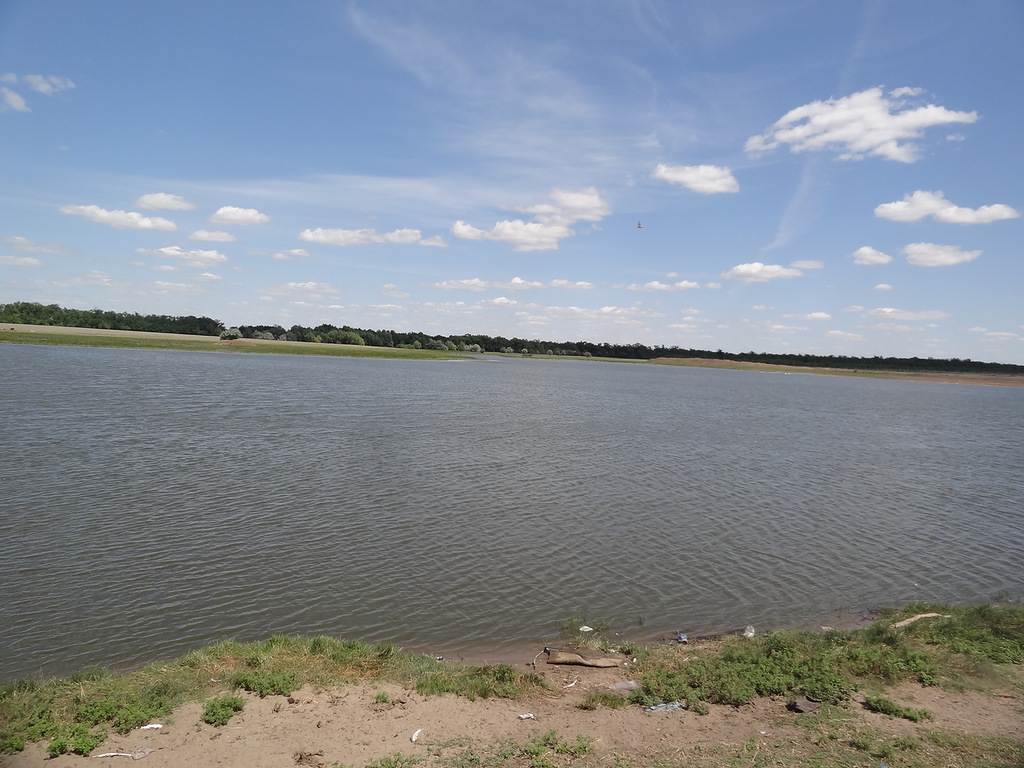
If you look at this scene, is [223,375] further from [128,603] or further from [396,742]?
[396,742]

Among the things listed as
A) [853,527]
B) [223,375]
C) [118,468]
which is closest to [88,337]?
[223,375]

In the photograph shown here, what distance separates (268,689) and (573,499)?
16121 mm

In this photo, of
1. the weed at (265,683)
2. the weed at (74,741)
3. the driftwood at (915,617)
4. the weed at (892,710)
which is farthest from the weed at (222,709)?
the driftwood at (915,617)

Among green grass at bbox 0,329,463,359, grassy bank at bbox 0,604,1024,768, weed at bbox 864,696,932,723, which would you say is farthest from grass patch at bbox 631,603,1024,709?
green grass at bbox 0,329,463,359

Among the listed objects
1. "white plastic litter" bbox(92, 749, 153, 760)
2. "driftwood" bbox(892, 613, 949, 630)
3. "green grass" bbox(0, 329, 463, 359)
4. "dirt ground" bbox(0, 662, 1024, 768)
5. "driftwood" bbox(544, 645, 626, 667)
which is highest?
"green grass" bbox(0, 329, 463, 359)

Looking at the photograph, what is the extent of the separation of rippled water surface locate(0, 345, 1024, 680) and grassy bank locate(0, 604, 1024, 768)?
1.77 m

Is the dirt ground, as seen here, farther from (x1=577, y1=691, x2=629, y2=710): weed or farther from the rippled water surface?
the rippled water surface

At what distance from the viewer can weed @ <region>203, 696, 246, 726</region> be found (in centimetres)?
855

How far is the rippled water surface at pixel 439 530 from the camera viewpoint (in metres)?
13.3

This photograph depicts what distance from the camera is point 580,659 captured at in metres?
11.7

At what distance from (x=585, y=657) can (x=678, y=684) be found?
83.0 inches

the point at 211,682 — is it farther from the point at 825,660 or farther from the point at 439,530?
the point at 825,660

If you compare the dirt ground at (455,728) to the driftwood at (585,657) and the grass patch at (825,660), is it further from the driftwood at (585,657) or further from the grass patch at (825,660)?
the driftwood at (585,657)

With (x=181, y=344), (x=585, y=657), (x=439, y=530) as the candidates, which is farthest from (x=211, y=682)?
(x=181, y=344)
